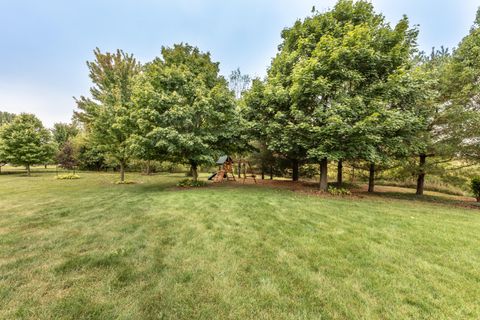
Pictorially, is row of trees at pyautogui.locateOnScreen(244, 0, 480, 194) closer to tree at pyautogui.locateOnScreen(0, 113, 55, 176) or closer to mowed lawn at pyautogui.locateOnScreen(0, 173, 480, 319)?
mowed lawn at pyautogui.locateOnScreen(0, 173, 480, 319)

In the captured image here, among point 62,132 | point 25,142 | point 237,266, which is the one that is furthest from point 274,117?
point 62,132

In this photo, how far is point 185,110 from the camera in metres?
10.1

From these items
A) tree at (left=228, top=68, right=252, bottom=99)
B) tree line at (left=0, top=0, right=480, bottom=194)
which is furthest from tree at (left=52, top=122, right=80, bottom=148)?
tree line at (left=0, top=0, right=480, bottom=194)

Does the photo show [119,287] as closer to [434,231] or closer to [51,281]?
[51,281]

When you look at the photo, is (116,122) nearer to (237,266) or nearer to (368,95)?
(237,266)

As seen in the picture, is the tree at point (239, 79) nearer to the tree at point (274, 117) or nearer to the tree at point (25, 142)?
the tree at point (274, 117)

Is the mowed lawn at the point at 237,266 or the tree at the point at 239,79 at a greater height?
the tree at the point at 239,79

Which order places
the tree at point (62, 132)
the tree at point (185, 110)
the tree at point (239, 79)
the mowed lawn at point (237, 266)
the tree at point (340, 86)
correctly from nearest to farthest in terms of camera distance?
the mowed lawn at point (237, 266) < the tree at point (340, 86) < the tree at point (185, 110) < the tree at point (62, 132) < the tree at point (239, 79)

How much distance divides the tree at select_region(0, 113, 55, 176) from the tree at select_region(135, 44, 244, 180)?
17579 mm

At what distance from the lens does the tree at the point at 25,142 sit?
1952 centimetres

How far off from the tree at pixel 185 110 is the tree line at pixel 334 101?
6 centimetres

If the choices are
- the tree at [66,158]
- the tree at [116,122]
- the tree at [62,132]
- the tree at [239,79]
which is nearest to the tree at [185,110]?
the tree at [116,122]

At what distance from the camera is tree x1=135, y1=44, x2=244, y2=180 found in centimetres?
1020

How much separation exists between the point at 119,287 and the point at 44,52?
71.6 feet
